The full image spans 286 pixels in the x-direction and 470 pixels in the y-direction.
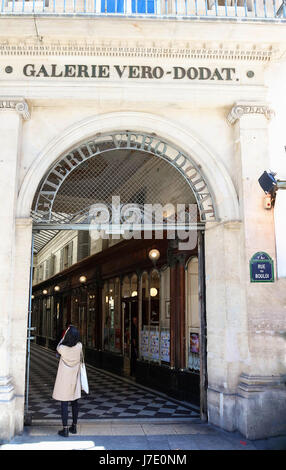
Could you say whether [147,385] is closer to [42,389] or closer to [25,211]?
[42,389]

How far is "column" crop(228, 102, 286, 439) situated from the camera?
230 inches

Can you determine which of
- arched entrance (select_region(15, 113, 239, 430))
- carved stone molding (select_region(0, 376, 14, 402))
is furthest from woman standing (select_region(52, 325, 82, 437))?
arched entrance (select_region(15, 113, 239, 430))

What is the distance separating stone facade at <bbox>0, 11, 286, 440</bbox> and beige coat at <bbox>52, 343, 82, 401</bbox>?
24.2 inches

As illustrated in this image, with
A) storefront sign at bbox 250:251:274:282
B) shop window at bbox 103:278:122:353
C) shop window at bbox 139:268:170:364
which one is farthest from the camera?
shop window at bbox 103:278:122:353

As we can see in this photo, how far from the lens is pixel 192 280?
873 centimetres

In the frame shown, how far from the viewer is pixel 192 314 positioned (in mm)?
8609

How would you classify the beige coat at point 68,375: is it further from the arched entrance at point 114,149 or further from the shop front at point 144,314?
the shop front at point 144,314

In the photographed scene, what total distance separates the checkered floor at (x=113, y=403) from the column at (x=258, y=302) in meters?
1.51

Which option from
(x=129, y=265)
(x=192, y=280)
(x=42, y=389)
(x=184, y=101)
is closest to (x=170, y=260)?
(x=192, y=280)

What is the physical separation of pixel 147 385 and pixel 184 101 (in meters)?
6.67

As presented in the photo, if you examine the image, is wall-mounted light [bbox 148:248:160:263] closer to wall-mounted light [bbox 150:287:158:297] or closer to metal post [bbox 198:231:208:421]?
wall-mounted light [bbox 150:287:158:297]

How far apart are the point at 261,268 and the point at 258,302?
51cm

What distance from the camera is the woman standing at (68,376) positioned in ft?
19.1
